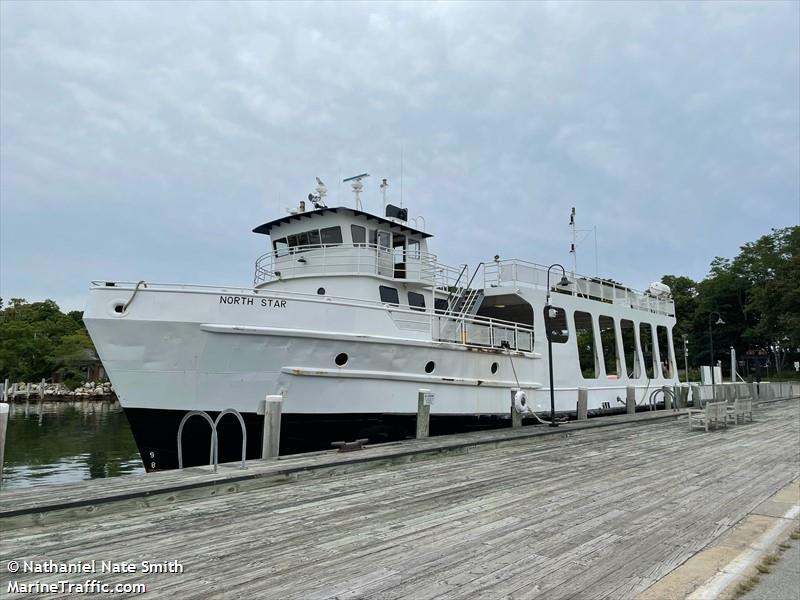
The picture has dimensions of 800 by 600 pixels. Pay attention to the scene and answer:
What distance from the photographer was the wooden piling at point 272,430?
24.0 ft

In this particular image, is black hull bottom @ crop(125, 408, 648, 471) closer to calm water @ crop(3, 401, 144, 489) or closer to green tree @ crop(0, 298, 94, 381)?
calm water @ crop(3, 401, 144, 489)

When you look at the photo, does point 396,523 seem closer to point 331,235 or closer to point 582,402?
point 331,235

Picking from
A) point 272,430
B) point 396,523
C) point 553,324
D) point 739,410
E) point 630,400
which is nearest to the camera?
point 396,523

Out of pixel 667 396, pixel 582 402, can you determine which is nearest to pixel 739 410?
pixel 582 402

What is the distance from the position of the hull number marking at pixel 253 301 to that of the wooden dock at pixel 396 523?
2.83 m

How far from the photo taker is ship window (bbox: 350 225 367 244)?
40.2 ft

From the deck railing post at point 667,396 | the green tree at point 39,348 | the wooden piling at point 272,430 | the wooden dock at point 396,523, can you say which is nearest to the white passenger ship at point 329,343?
the wooden piling at point 272,430

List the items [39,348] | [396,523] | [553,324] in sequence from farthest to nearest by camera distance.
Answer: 1. [39,348]
2. [553,324]
3. [396,523]

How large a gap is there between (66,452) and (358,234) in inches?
515

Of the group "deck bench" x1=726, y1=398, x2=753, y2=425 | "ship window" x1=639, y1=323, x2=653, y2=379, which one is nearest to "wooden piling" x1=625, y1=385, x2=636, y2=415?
"deck bench" x1=726, y1=398, x2=753, y2=425

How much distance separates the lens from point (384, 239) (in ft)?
41.9

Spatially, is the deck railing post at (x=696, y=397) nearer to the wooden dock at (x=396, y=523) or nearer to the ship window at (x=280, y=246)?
the wooden dock at (x=396, y=523)

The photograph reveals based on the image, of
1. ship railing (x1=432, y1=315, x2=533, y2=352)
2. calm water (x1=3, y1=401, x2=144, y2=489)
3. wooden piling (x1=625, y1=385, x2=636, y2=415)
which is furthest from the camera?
wooden piling (x1=625, y1=385, x2=636, y2=415)

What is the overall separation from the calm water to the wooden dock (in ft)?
26.0
